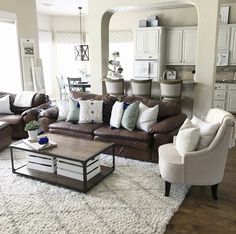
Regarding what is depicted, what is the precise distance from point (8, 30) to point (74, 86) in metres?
2.37

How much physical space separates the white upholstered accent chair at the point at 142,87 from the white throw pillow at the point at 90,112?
1422mm

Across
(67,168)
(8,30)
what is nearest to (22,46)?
(8,30)

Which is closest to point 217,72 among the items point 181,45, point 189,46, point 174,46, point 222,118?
point 189,46

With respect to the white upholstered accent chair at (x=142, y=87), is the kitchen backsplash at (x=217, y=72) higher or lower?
higher

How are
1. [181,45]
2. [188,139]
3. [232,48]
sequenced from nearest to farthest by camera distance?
[188,139], [232,48], [181,45]

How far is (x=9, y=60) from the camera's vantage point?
6.67m

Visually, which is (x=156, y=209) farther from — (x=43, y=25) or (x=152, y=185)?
(x=43, y=25)

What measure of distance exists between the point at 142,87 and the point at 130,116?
5.70 ft

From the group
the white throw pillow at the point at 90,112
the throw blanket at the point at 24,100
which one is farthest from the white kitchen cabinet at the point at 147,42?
the white throw pillow at the point at 90,112

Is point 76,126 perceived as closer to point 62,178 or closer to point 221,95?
point 62,178

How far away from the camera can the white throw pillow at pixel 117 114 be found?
4.22m

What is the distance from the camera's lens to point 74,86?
316 inches

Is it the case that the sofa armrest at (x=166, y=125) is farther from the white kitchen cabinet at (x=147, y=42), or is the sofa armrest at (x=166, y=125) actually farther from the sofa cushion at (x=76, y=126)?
the white kitchen cabinet at (x=147, y=42)

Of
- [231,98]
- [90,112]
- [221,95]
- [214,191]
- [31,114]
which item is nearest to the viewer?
[214,191]
